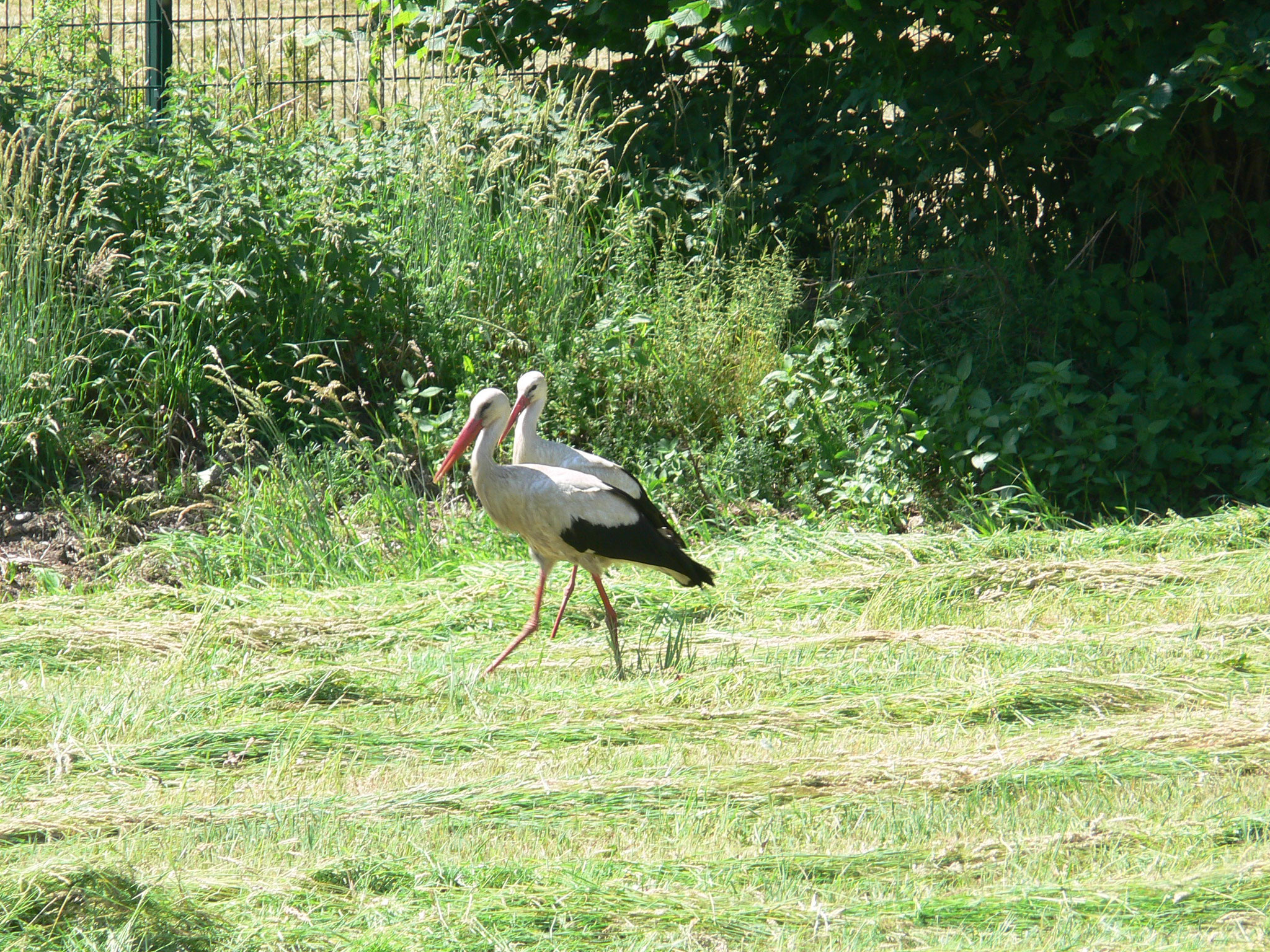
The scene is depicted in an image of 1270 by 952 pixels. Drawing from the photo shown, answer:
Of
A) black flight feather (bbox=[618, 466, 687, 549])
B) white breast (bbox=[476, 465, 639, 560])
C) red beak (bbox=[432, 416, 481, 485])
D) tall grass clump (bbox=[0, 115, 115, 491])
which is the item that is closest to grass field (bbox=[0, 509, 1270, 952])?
black flight feather (bbox=[618, 466, 687, 549])

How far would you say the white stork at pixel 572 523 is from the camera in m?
5.25

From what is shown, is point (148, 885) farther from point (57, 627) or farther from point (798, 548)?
point (798, 548)

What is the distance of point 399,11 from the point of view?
28.7 ft

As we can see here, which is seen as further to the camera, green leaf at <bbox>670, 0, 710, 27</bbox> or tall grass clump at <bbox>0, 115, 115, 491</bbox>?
green leaf at <bbox>670, 0, 710, 27</bbox>

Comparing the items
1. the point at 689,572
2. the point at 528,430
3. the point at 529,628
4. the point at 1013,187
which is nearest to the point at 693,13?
the point at 1013,187

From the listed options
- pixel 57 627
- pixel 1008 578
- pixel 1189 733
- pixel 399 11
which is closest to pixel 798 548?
pixel 1008 578

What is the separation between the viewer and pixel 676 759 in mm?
3904

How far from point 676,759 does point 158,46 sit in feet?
26.6

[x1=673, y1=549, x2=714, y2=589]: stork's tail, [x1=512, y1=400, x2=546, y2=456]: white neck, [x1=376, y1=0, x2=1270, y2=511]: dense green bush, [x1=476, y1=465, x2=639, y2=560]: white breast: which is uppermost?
[x1=376, y1=0, x2=1270, y2=511]: dense green bush

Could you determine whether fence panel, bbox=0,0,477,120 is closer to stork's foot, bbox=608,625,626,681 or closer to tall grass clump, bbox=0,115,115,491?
tall grass clump, bbox=0,115,115,491

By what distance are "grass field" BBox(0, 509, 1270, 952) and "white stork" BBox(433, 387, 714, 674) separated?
294 millimetres

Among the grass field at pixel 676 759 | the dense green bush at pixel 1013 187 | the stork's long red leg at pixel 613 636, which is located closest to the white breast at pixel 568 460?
the grass field at pixel 676 759

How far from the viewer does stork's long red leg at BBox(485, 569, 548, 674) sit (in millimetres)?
4984

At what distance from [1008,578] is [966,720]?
1.63 metres
